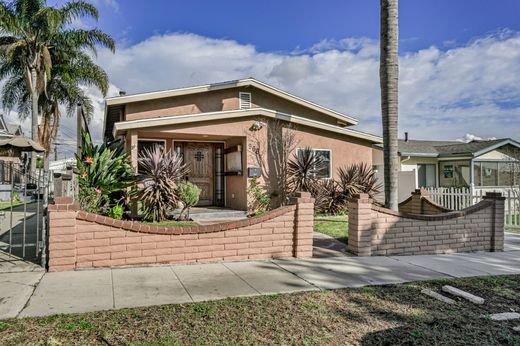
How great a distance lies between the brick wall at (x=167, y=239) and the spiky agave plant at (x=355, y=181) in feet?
23.1

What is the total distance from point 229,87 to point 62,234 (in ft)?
34.4

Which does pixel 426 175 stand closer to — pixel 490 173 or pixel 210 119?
pixel 490 173

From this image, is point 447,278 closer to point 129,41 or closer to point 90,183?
point 90,183

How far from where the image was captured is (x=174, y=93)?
46.0 feet

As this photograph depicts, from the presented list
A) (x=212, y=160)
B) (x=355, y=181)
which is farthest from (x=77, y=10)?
(x=355, y=181)

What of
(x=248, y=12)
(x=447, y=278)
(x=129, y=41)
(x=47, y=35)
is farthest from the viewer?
(x=47, y=35)

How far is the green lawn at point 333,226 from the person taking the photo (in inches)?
360

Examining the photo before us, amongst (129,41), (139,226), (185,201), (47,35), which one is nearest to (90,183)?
(185,201)

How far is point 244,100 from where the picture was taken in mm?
15469

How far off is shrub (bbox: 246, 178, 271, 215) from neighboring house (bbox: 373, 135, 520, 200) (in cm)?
930

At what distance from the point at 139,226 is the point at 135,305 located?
74.1 inches

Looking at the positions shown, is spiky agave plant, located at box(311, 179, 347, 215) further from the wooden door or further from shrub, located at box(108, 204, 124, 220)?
shrub, located at box(108, 204, 124, 220)

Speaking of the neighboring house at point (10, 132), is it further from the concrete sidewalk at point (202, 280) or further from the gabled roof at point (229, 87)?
the concrete sidewalk at point (202, 280)

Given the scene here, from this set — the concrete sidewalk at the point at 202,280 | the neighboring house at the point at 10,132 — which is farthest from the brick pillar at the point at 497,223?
the neighboring house at the point at 10,132
